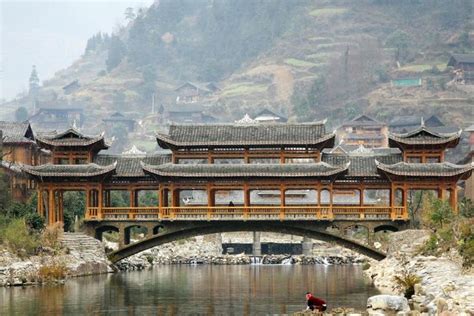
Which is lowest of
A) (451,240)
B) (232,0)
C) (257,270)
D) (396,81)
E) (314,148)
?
(257,270)

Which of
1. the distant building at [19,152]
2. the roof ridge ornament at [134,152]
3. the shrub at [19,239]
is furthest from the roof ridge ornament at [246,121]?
the distant building at [19,152]

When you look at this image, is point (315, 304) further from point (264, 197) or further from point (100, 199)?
point (264, 197)

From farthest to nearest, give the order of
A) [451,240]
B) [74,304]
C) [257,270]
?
[257,270] → [451,240] → [74,304]

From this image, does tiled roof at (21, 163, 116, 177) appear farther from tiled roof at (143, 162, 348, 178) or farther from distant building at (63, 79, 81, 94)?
distant building at (63, 79, 81, 94)

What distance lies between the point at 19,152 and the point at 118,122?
3514 inches

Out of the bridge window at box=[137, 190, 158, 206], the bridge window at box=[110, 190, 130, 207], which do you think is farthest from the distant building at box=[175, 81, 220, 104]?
the bridge window at box=[110, 190, 130, 207]

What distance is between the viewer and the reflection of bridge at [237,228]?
52719 mm

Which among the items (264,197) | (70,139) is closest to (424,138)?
(264,197)

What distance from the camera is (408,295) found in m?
39.8

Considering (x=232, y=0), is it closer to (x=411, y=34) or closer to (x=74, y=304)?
(x=411, y=34)

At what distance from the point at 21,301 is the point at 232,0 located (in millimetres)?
163534

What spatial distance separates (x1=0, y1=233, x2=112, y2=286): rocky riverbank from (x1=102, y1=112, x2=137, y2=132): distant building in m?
103

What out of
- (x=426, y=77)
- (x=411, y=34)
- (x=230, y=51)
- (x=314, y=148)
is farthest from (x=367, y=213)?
(x=230, y=51)

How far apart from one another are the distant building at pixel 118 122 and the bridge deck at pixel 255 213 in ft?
338
